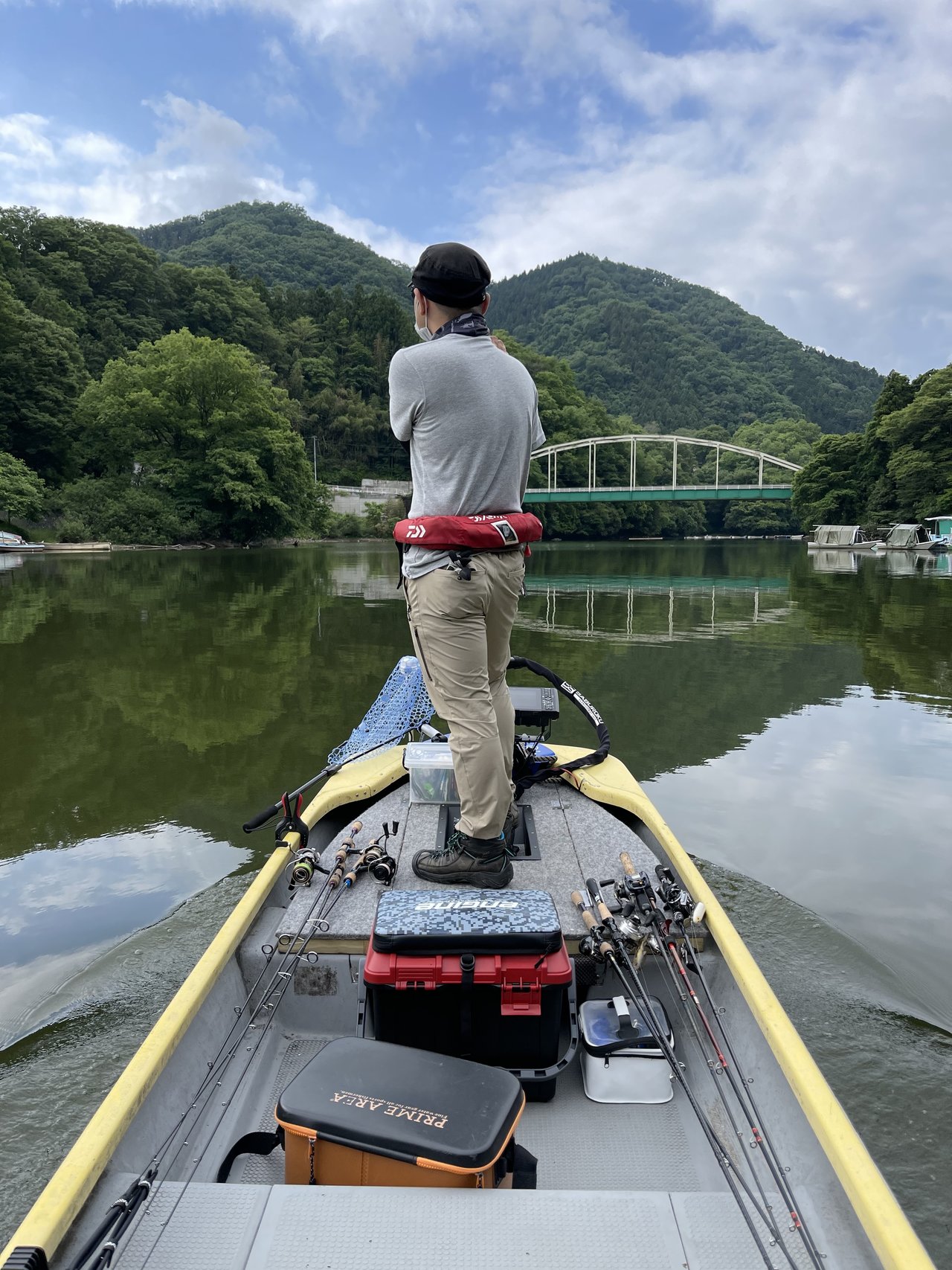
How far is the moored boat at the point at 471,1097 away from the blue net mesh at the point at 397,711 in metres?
1.84

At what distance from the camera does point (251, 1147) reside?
1898 millimetres

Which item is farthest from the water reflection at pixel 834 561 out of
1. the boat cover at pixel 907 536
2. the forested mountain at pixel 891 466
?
the forested mountain at pixel 891 466

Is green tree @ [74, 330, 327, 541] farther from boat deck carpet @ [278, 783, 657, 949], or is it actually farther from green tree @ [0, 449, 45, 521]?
boat deck carpet @ [278, 783, 657, 949]

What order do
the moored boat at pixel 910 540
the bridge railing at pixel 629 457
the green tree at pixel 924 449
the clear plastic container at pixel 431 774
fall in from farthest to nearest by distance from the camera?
the bridge railing at pixel 629 457 < the green tree at pixel 924 449 < the moored boat at pixel 910 540 < the clear plastic container at pixel 431 774

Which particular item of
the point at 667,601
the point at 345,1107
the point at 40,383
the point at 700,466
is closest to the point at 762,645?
the point at 667,601

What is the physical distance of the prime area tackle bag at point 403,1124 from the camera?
5.29 ft

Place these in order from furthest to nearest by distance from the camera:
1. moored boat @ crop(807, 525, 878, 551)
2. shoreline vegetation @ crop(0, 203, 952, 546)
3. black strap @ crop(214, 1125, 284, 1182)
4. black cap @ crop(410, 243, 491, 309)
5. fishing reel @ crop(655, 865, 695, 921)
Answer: moored boat @ crop(807, 525, 878, 551)
shoreline vegetation @ crop(0, 203, 952, 546)
black cap @ crop(410, 243, 491, 309)
fishing reel @ crop(655, 865, 695, 921)
black strap @ crop(214, 1125, 284, 1182)

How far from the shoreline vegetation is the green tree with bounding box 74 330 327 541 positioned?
0.14 metres

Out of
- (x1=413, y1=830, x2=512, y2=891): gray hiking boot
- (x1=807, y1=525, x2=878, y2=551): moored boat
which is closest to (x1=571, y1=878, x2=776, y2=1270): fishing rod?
(x1=413, y1=830, x2=512, y2=891): gray hiking boot

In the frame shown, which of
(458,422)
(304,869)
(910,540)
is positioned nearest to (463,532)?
(458,422)

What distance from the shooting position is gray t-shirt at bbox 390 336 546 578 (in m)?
2.78

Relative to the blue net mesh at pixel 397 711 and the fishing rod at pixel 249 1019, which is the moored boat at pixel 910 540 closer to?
the blue net mesh at pixel 397 711

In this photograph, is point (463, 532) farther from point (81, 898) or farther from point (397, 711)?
point (81, 898)

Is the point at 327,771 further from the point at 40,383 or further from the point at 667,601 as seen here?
the point at 40,383
